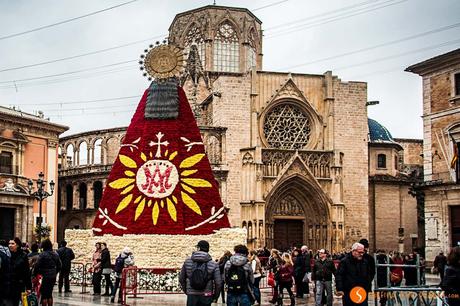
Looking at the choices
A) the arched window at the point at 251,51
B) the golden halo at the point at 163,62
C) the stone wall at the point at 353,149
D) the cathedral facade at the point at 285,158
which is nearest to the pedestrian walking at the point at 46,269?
the golden halo at the point at 163,62

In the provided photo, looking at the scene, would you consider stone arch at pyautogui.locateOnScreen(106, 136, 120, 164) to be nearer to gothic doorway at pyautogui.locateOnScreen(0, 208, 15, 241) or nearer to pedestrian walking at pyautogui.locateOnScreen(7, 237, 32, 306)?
gothic doorway at pyautogui.locateOnScreen(0, 208, 15, 241)

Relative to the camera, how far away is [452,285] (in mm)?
9258

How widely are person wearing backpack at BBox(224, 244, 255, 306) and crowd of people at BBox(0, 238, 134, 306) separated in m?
3.03

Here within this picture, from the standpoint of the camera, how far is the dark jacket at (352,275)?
11227 mm

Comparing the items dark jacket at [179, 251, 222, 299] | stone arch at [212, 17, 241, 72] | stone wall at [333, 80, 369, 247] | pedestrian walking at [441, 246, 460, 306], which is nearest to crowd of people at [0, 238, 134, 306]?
dark jacket at [179, 251, 222, 299]

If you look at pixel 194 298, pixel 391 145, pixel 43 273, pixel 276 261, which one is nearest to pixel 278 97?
pixel 391 145

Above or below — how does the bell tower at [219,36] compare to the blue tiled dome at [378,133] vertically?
above

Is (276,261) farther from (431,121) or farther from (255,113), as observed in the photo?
(255,113)

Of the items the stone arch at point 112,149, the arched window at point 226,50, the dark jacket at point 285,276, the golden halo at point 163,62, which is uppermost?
the arched window at point 226,50

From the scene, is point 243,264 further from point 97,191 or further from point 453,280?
point 97,191

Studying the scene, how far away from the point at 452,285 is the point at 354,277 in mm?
2160

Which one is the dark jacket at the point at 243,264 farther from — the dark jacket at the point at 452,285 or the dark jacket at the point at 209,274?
the dark jacket at the point at 452,285

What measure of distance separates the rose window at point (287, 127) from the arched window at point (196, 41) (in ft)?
30.3

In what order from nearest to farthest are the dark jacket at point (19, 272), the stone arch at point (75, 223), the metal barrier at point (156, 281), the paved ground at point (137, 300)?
the dark jacket at point (19, 272), the paved ground at point (137, 300), the metal barrier at point (156, 281), the stone arch at point (75, 223)
